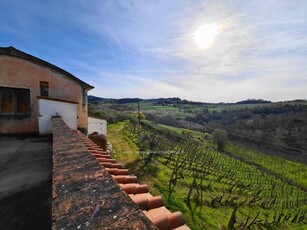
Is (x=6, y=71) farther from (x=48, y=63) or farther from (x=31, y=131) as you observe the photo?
(x=31, y=131)

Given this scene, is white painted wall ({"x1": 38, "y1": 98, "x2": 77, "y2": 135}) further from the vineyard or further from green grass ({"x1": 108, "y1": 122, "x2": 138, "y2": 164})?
green grass ({"x1": 108, "y1": 122, "x2": 138, "y2": 164})

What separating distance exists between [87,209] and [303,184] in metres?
50.5

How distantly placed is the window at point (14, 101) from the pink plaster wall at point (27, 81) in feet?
0.58

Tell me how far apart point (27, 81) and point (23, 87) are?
0.96 feet

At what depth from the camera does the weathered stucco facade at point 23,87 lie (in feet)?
26.5

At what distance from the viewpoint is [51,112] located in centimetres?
789

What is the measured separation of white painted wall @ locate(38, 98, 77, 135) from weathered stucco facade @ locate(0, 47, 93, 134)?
19cm

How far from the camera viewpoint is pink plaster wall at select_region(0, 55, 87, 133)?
26.6 feet

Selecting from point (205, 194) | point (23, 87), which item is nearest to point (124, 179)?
point (23, 87)

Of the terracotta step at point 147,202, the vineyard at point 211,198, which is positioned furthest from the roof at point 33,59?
the vineyard at point 211,198

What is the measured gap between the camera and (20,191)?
2.64 metres

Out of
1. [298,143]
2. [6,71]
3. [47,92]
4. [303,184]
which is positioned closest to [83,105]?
[47,92]

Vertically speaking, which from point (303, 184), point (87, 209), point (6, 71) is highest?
point (6, 71)

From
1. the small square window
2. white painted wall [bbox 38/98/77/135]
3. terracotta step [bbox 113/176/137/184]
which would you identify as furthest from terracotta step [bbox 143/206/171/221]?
the small square window
